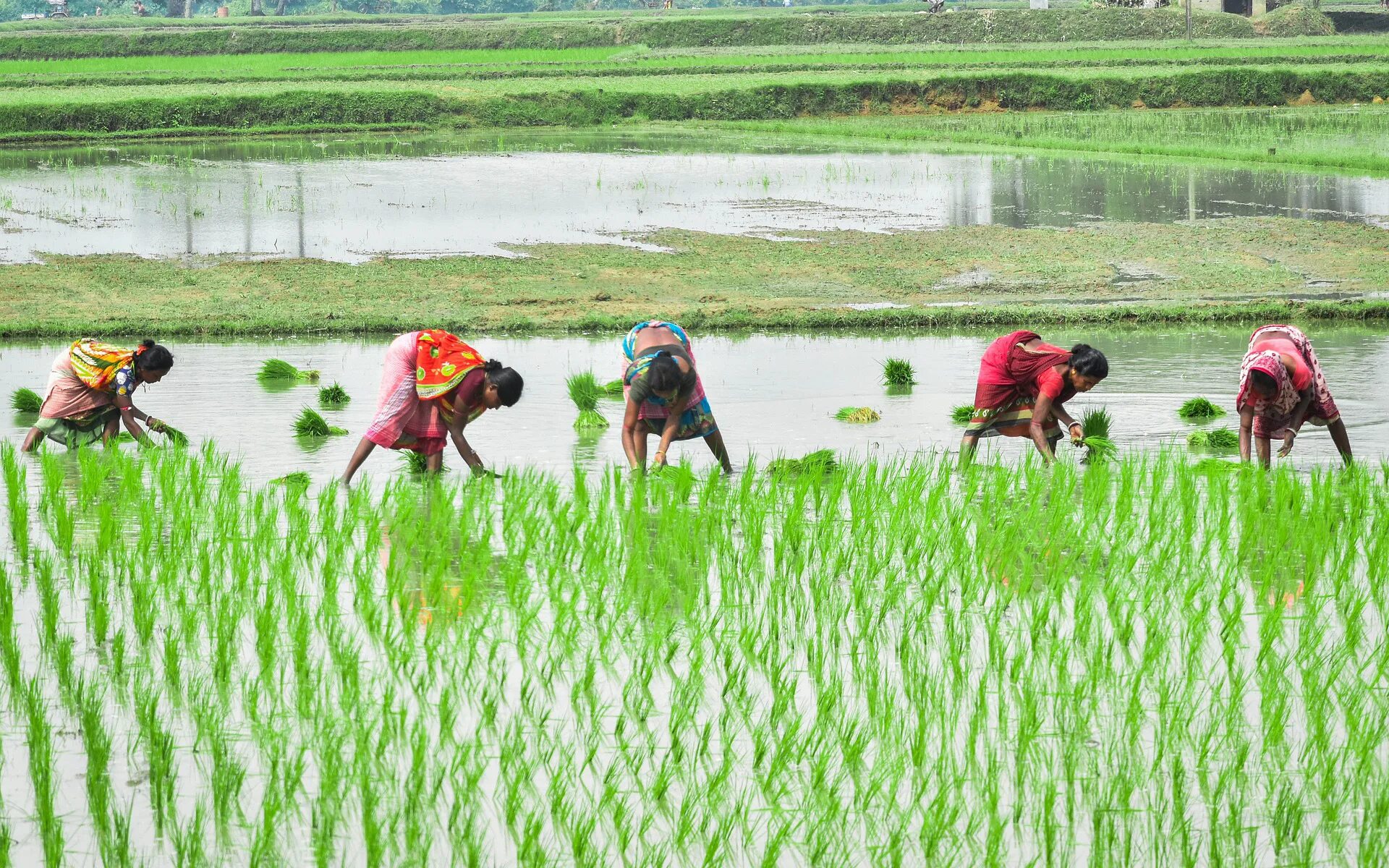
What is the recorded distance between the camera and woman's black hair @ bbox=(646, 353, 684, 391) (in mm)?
6129

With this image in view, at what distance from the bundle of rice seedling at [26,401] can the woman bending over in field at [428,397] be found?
2970mm

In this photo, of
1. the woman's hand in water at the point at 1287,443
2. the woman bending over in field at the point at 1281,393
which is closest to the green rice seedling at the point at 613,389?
the woman bending over in field at the point at 1281,393

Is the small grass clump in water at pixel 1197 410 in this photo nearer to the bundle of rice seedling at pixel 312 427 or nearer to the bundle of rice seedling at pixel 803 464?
the bundle of rice seedling at pixel 803 464

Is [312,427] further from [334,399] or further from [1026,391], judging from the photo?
[1026,391]

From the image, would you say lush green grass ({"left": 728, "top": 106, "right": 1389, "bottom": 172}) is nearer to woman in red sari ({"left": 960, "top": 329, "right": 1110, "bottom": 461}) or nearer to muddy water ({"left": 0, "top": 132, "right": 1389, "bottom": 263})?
muddy water ({"left": 0, "top": 132, "right": 1389, "bottom": 263})

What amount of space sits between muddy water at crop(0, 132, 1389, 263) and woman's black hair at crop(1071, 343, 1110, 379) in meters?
9.38

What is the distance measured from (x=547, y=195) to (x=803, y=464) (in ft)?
44.5

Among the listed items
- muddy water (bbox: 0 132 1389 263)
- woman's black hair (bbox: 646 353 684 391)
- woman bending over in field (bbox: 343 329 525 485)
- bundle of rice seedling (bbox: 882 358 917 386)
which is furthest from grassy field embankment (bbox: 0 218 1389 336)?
woman's black hair (bbox: 646 353 684 391)

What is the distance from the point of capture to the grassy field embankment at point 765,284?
11539mm

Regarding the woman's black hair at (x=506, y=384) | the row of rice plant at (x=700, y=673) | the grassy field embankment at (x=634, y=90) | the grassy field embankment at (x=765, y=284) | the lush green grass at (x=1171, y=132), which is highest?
the grassy field embankment at (x=634, y=90)

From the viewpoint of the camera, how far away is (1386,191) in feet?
59.5

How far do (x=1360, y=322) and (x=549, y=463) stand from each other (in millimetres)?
6674

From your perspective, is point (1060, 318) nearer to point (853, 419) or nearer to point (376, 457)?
point (853, 419)

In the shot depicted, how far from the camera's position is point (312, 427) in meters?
7.87
